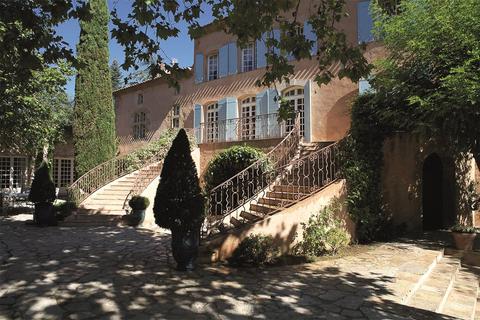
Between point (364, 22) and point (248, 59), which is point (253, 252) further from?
point (248, 59)

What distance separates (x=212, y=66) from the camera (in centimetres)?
1731

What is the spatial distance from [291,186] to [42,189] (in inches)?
285

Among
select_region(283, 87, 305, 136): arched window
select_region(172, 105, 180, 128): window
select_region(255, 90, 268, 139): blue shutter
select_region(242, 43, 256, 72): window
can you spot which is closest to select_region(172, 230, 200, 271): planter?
Result: select_region(255, 90, 268, 139): blue shutter

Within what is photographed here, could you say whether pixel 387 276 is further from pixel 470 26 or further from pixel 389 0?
pixel 470 26

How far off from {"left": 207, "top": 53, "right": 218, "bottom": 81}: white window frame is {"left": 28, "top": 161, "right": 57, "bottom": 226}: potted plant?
8.39m

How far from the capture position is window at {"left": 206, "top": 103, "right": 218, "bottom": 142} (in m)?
15.5

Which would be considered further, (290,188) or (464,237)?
(290,188)

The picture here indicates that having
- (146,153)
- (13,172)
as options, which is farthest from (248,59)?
(13,172)

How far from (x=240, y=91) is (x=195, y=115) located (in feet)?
9.63

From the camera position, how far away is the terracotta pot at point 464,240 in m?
8.06

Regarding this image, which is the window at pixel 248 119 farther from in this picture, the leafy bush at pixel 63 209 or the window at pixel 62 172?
the window at pixel 62 172

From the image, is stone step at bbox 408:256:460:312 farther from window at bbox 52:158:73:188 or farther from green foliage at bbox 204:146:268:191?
window at bbox 52:158:73:188

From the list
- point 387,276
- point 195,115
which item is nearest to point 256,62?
point 195,115

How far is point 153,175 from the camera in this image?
13930mm
